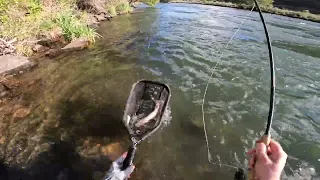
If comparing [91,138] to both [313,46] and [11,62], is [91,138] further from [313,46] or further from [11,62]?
[313,46]

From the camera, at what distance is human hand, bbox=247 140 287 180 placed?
2133 mm

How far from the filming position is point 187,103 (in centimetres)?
736

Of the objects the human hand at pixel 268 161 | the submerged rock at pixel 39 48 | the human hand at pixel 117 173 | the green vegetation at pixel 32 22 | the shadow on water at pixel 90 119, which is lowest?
the submerged rock at pixel 39 48

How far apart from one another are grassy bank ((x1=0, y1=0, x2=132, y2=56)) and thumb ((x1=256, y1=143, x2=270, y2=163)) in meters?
10.3

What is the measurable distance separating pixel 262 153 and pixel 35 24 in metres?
11.9

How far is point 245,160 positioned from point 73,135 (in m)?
3.49

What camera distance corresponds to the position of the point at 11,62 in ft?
30.4

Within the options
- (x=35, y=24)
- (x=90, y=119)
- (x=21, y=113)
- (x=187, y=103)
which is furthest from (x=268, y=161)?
(x=35, y=24)

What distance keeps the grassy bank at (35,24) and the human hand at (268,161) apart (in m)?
10.3

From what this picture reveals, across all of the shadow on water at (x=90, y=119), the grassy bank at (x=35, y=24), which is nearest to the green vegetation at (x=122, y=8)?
the grassy bank at (x=35, y=24)

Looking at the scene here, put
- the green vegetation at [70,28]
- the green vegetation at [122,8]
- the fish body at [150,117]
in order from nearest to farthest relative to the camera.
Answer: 1. the fish body at [150,117]
2. the green vegetation at [70,28]
3. the green vegetation at [122,8]

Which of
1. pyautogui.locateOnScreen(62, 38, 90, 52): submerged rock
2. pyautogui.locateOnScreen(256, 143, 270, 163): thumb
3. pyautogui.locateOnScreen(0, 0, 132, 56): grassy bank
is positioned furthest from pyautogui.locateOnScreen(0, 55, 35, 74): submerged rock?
pyautogui.locateOnScreen(256, 143, 270, 163): thumb

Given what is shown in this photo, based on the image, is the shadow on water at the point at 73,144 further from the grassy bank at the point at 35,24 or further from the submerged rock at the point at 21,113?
the grassy bank at the point at 35,24

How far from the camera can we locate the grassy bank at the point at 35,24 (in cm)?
1055
